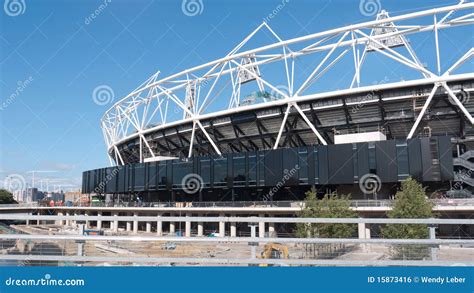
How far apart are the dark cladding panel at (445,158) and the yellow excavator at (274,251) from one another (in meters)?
37.7

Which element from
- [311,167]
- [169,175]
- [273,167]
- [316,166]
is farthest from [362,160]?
[169,175]

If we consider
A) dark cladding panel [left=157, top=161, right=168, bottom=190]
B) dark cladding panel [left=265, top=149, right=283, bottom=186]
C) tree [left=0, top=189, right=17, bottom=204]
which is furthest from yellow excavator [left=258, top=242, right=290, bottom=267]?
tree [left=0, top=189, right=17, bottom=204]

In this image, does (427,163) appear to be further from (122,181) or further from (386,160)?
(122,181)

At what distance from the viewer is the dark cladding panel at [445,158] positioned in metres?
38.4

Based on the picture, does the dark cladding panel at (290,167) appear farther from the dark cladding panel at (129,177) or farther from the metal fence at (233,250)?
the metal fence at (233,250)

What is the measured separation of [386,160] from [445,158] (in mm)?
5438

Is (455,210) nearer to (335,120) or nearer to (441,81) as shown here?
(441,81)

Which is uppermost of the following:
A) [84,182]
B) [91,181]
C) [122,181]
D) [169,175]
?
[169,175]

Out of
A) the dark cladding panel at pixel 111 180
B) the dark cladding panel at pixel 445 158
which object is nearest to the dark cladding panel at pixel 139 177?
the dark cladding panel at pixel 111 180

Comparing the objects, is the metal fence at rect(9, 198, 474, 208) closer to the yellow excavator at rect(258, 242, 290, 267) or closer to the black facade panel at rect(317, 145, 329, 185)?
the black facade panel at rect(317, 145, 329, 185)

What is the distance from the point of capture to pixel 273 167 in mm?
46062

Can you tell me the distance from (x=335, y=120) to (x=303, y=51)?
9.40 metres

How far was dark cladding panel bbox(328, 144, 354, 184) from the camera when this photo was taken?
41656 mm
